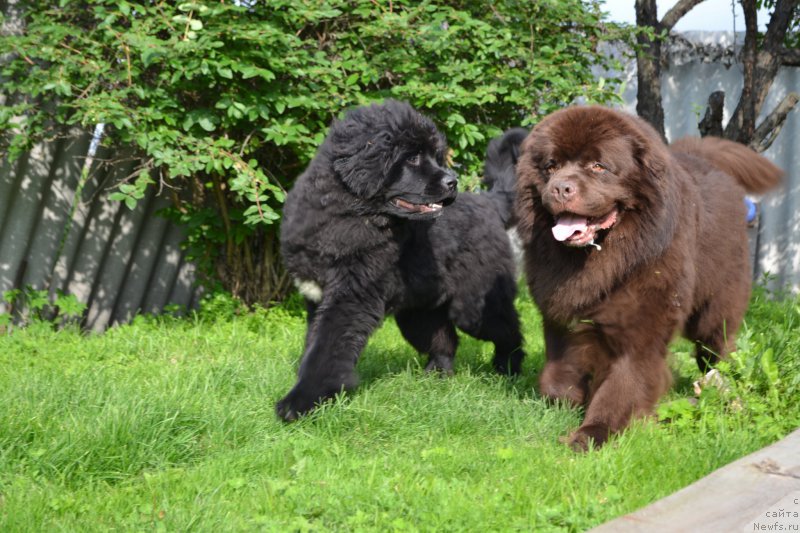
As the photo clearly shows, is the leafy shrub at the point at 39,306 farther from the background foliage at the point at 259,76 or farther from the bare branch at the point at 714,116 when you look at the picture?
the bare branch at the point at 714,116

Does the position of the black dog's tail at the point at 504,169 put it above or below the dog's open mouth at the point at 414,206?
above

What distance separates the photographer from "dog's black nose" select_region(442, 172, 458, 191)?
13.4ft

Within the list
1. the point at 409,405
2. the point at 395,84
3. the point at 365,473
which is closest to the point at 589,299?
the point at 409,405

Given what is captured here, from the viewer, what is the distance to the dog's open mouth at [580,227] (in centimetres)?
351

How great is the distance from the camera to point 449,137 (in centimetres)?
600

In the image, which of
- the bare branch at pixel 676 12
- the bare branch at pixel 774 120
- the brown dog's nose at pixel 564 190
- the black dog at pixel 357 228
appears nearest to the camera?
the brown dog's nose at pixel 564 190

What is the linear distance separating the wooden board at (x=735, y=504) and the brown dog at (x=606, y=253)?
931mm

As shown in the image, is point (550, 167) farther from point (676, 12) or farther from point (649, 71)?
point (676, 12)

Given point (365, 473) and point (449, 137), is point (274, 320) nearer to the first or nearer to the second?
point (449, 137)

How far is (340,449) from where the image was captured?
3406 mm

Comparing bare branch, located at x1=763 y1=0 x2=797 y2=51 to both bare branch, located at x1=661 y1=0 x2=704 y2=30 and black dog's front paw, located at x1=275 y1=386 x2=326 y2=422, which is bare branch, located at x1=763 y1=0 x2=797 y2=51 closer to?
bare branch, located at x1=661 y1=0 x2=704 y2=30

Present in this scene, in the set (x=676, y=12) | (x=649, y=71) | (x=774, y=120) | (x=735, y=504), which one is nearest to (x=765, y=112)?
(x=774, y=120)

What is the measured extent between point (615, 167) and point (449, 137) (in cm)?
261

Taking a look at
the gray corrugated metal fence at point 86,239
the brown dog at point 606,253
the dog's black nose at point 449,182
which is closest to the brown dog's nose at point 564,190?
the brown dog at point 606,253
